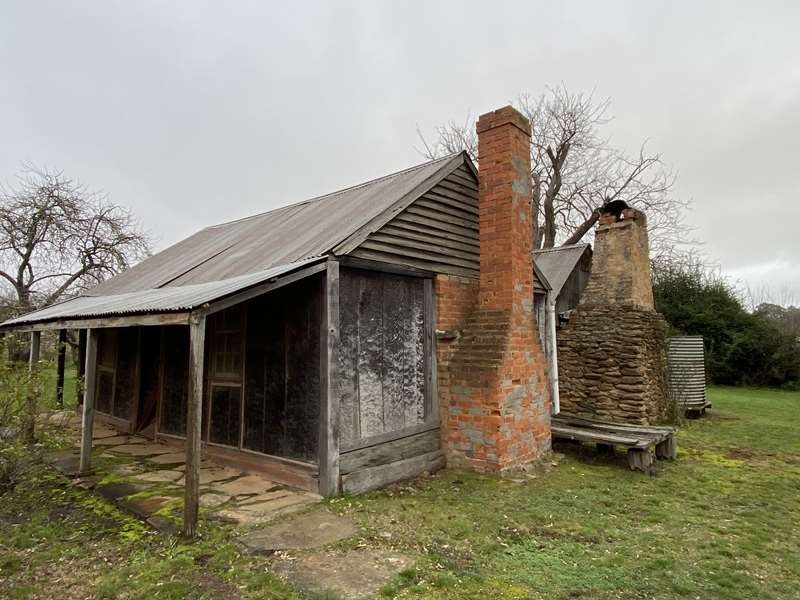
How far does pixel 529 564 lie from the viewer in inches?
147

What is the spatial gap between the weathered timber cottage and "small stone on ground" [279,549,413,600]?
1528 mm

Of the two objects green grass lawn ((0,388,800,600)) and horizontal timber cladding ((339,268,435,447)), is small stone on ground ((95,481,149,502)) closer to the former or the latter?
green grass lawn ((0,388,800,600))

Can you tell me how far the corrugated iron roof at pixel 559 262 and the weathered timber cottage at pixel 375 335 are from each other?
21.4 feet

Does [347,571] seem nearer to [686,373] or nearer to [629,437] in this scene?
[629,437]

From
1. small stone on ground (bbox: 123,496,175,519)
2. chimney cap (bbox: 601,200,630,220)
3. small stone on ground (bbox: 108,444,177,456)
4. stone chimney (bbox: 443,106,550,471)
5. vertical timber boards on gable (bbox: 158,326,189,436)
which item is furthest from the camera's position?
chimney cap (bbox: 601,200,630,220)

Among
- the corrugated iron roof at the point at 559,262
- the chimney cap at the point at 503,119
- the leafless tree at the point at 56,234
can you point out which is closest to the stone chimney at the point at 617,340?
the corrugated iron roof at the point at 559,262

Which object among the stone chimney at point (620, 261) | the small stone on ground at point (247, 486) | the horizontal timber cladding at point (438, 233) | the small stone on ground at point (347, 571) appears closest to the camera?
the small stone on ground at point (347, 571)

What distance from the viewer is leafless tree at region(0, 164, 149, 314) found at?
18656mm

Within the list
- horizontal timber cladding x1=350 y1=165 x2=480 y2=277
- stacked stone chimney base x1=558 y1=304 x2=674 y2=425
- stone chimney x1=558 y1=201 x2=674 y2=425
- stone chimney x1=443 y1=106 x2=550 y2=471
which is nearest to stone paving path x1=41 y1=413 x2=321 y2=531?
stone chimney x1=443 y1=106 x2=550 y2=471

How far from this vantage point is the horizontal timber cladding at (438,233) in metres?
6.13

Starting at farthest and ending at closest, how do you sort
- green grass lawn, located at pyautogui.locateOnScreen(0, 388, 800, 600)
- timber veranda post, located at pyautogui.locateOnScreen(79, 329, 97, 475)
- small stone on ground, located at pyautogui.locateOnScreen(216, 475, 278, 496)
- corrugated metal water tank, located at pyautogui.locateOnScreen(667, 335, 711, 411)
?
corrugated metal water tank, located at pyautogui.locateOnScreen(667, 335, 711, 411)
timber veranda post, located at pyautogui.locateOnScreen(79, 329, 97, 475)
small stone on ground, located at pyautogui.locateOnScreen(216, 475, 278, 496)
green grass lawn, located at pyautogui.locateOnScreen(0, 388, 800, 600)

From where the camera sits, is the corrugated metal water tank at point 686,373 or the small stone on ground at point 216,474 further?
the corrugated metal water tank at point 686,373

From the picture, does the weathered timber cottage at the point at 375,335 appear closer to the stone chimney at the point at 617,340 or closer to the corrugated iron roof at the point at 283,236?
the corrugated iron roof at the point at 283,236

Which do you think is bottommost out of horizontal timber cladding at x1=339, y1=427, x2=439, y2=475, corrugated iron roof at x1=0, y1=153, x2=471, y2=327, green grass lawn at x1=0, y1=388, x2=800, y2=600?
green grass lawn at x1=0, y1=388, x2=800, y2=600
